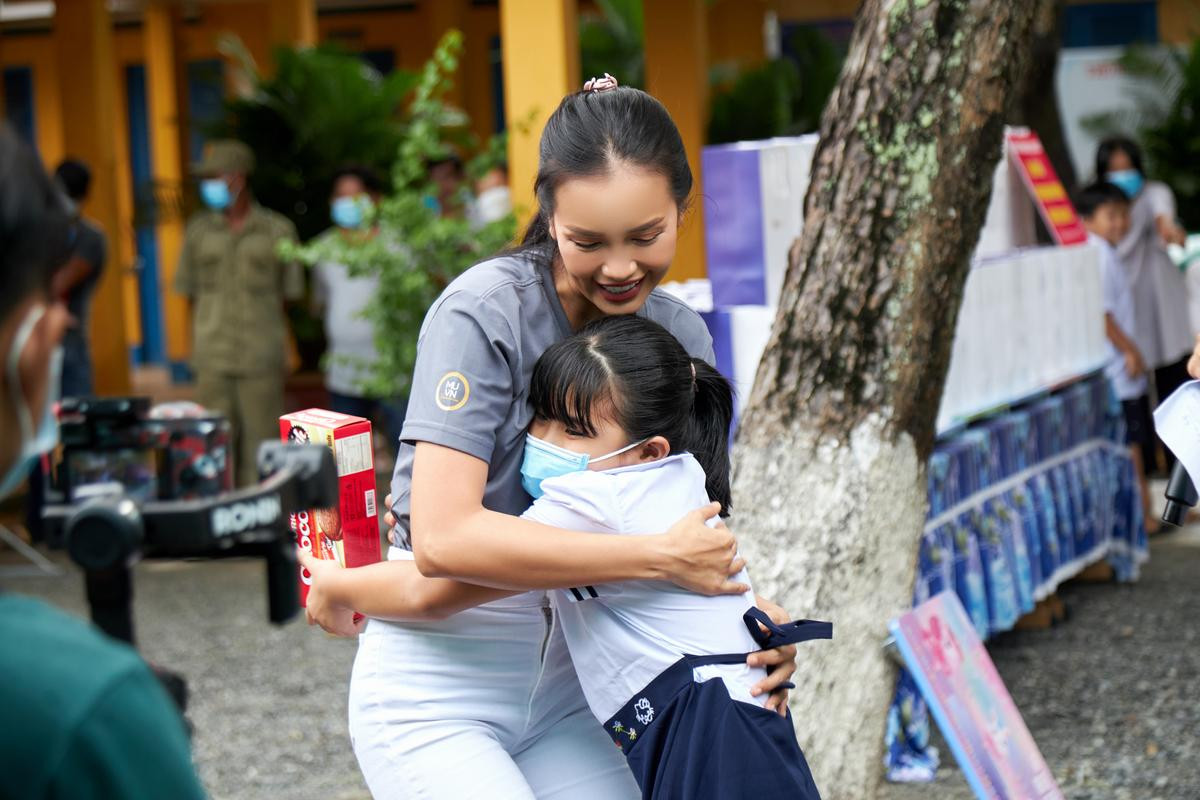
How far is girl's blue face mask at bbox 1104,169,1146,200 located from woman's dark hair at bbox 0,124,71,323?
8.59 m

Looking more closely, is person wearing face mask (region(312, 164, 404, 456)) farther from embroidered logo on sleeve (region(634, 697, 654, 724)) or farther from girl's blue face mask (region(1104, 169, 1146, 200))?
embroidered logo on sleeve (region(634, 697, 654, 724))

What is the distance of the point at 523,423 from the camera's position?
7.13 feet

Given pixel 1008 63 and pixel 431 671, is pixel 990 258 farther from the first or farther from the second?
pixel 431 671

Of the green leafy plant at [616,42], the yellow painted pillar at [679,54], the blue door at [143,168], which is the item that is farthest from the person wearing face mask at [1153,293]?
the blue door at [143,168]

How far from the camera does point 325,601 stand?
7.37ft

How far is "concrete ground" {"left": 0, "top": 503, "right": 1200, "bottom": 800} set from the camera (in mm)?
4965

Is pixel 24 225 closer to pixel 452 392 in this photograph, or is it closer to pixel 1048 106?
pixel 452 392

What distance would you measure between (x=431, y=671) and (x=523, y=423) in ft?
1.19

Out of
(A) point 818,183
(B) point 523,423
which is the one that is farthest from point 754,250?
(B) point 523,423

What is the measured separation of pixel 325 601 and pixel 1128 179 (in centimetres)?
784

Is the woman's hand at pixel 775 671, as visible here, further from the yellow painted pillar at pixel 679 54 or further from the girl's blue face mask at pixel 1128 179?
the girl's blue face mask at pixel 1128 179

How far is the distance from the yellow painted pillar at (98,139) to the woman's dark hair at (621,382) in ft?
28.5

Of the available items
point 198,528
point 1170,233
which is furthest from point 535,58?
point 198,528

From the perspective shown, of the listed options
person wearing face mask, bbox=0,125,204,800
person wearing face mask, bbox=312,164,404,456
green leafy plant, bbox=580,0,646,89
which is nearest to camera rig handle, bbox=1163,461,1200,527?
person wearing face mask, bbox=0,125,204,800
